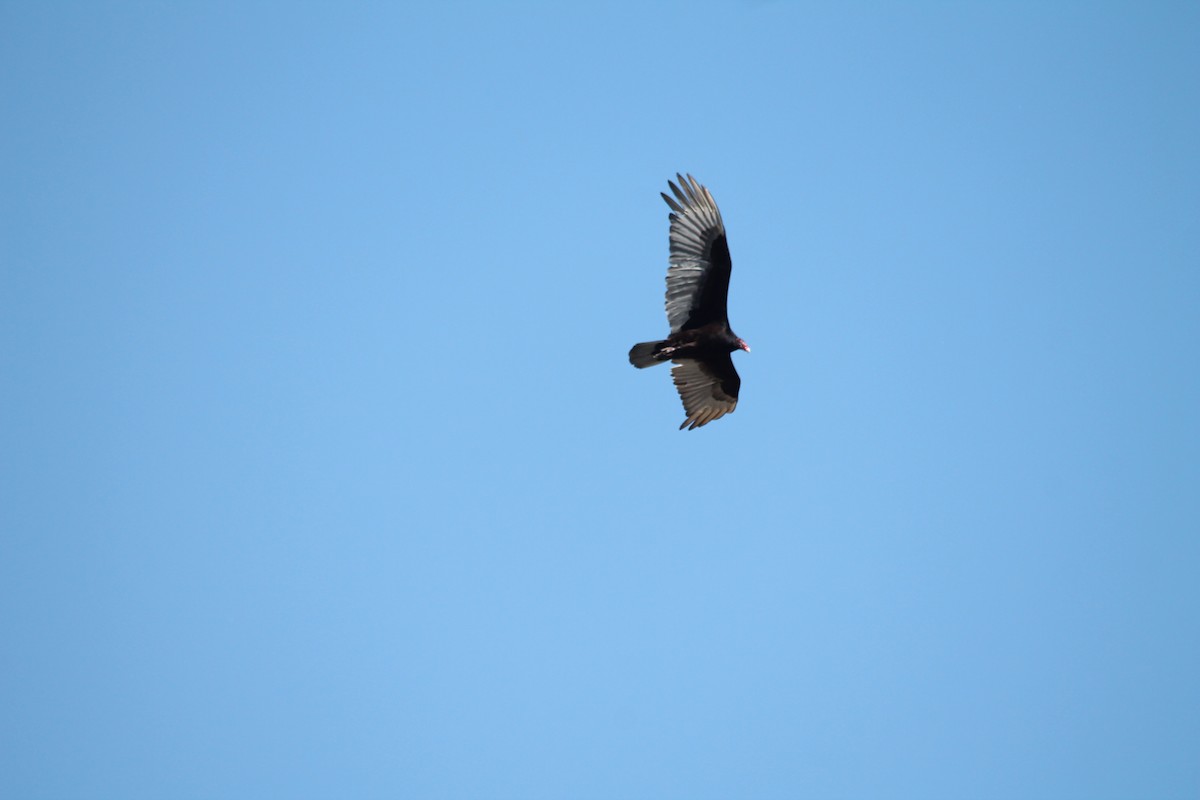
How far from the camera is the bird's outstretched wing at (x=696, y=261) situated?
2070cm

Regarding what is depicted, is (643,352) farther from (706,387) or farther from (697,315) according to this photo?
(706,387)

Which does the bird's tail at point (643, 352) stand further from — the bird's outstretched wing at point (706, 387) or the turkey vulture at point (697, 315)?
the bird's outstretched wing at point (706, 387)

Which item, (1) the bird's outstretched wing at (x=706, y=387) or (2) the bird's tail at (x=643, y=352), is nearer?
(2) the bird's tail at (x=643, y=352)

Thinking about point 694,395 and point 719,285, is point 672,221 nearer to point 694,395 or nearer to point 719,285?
point 719,285

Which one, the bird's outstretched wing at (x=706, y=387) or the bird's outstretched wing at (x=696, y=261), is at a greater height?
the bird's outstretched wing at (x=696, y=261)

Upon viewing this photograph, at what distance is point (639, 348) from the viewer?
2103 centimetres

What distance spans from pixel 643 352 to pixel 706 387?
1570 mm

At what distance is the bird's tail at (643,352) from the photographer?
21031mm

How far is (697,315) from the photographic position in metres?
21.3

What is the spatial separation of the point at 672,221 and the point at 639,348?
1962mm

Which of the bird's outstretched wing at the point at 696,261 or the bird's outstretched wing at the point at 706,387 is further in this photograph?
the bird's outstretched wing at the point at 706,387

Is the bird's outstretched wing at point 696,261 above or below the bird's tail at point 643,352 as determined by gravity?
above

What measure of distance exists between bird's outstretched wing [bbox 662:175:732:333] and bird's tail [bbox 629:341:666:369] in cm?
52

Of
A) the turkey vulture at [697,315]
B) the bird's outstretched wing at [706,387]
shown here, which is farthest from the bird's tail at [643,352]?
the bird's outstretched wing at [706,387]
